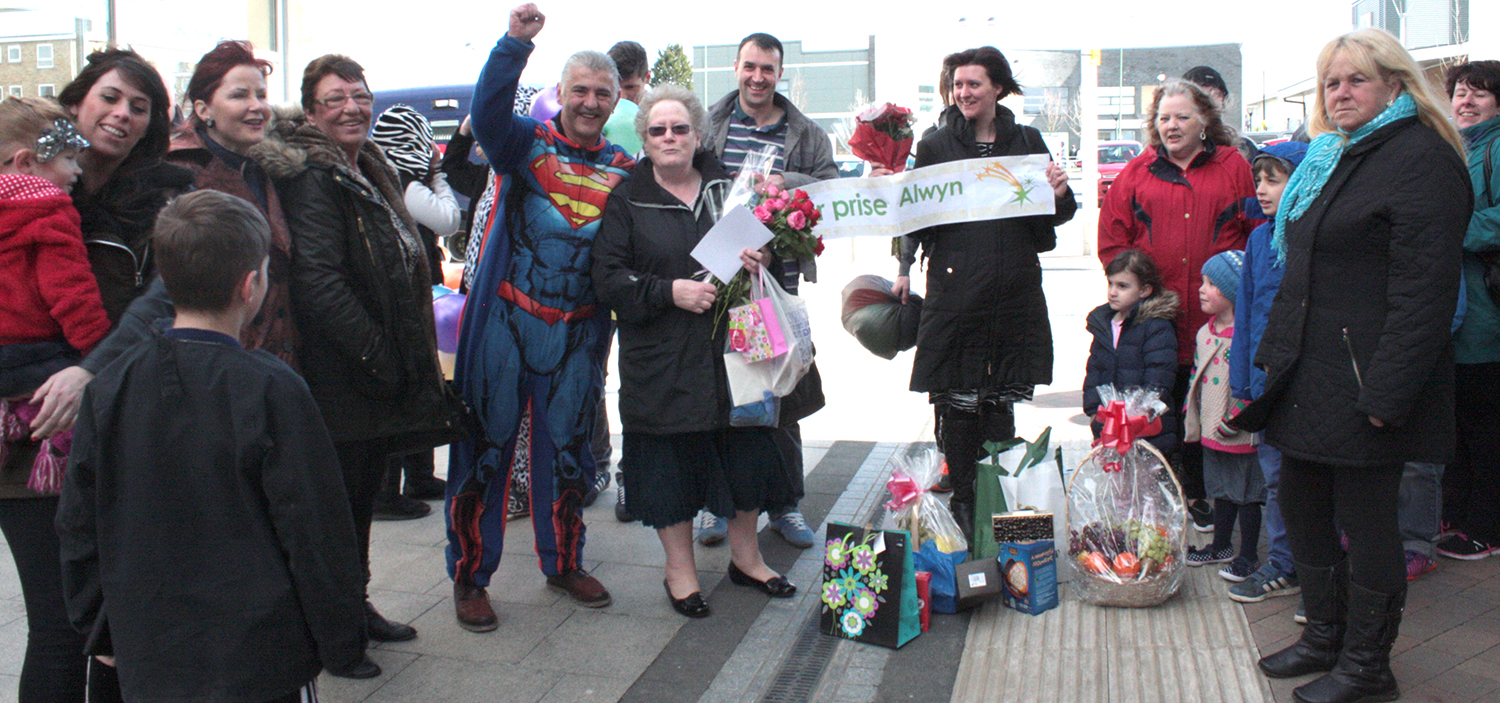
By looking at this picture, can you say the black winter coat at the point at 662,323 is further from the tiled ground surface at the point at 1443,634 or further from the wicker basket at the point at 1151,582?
the tiled ground surface at the point at 1443,634

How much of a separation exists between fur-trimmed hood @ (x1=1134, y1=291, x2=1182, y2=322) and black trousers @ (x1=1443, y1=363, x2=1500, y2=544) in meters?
1.05

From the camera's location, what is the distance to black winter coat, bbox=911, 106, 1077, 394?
4418 millimetres

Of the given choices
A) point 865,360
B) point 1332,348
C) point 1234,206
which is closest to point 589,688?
point 1332,348

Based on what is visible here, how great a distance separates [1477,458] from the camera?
4.32m

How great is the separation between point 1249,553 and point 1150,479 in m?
0.54

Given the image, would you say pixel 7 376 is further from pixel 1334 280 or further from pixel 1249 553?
pixel 1249 553

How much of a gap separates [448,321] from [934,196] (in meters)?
2.31

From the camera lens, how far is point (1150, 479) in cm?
404

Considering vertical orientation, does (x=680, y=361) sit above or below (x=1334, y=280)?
below

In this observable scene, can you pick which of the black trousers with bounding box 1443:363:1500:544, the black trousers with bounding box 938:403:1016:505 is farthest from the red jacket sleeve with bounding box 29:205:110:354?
the black trousers with bounding box 1443:363:1500:544

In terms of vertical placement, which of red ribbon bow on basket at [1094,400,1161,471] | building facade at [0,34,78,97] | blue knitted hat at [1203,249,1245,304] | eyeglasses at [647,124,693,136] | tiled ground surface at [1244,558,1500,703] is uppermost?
building facade at [0,34,78,97]

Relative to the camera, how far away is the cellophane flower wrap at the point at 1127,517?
3914 millimetres

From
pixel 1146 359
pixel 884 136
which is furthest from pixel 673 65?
pixel 1146 359

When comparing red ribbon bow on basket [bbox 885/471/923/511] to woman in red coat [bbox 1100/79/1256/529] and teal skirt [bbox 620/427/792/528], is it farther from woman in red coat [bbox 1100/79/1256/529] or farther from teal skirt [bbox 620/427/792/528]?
woman in red coat [bbox 1100/79/1256/529]
